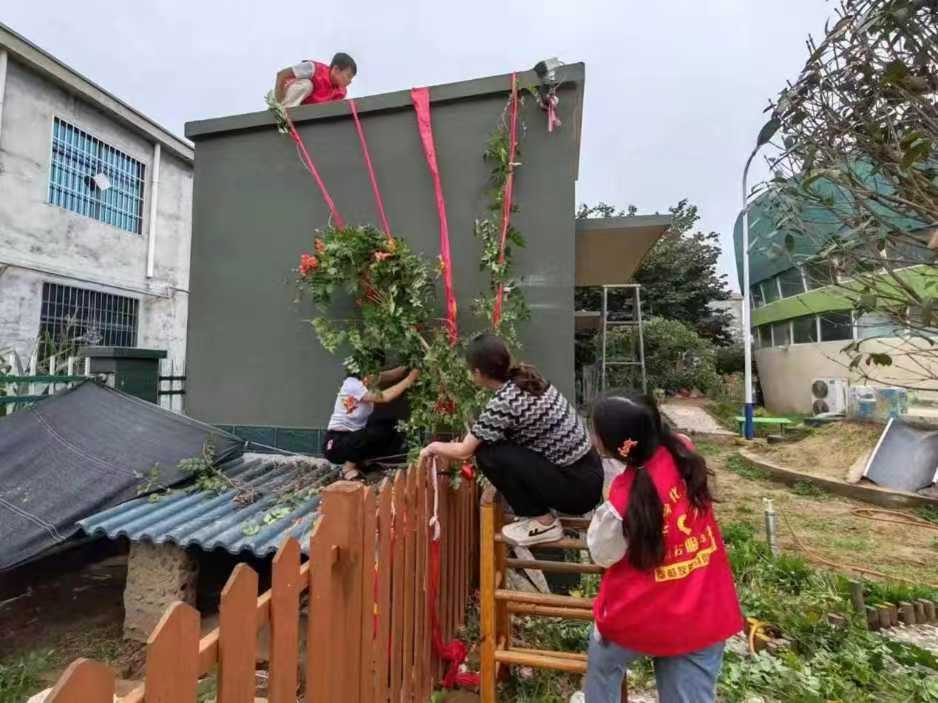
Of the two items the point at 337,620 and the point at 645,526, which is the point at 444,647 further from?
the point at 645,526

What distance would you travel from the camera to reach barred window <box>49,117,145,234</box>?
9.24m

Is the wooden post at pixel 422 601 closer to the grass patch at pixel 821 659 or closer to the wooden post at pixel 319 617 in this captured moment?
the wooden post at pixel 319 617

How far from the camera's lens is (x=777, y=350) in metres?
18.0

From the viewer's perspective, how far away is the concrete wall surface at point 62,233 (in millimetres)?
8344

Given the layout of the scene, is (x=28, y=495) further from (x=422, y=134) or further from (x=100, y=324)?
(x=100, y=324)

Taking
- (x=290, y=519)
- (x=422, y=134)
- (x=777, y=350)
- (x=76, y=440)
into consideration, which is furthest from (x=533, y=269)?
(x=777, y=350)

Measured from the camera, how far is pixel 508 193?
13.0ft

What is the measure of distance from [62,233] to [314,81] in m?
7.48

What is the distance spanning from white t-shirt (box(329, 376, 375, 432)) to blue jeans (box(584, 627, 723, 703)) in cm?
241

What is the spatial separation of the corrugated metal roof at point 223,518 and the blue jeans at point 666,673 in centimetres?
157

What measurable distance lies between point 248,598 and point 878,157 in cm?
287

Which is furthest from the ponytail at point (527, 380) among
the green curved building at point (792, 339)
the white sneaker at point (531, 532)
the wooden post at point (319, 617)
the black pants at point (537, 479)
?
the green curved building at point (792, 339)

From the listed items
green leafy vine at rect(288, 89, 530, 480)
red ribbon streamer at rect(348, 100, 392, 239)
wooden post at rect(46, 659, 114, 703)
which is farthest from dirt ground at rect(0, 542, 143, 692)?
red ribbon streamer at rect(348, 100, 392, 239)

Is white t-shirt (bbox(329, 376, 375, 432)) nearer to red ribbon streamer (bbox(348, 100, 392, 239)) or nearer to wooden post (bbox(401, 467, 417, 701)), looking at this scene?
red ribbon streamer (bbox(348, 100, 392, 239))
